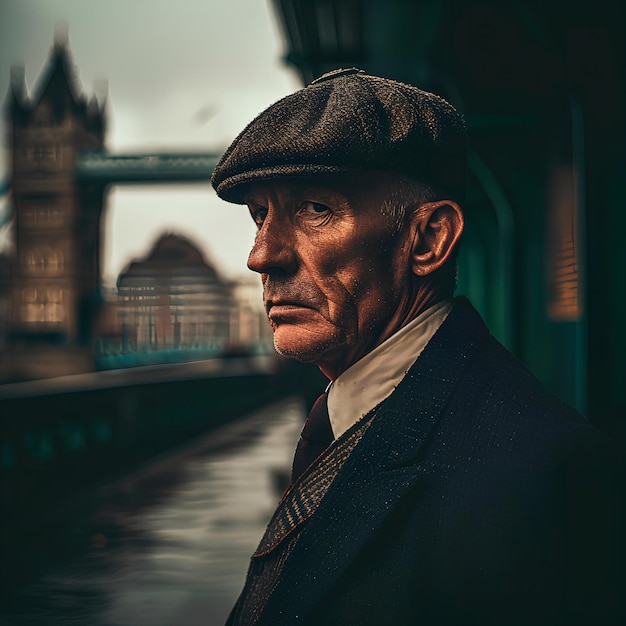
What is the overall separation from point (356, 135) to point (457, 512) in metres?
0.53

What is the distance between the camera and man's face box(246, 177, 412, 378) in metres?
1.50

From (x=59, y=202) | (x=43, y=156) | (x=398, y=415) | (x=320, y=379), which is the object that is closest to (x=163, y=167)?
(x=59, y=202)

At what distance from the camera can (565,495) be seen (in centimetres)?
130

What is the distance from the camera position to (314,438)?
5.57 feet

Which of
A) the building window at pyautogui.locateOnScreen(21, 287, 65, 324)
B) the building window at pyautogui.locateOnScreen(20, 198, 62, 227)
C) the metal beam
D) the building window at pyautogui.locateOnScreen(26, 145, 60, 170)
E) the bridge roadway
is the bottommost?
the building window at pyautogui.locateOnScreen(21, 287, 65, 324)

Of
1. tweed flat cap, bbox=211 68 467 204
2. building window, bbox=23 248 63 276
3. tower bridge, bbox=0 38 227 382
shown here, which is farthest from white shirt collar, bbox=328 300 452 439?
building window, bbox=23 248 63 276

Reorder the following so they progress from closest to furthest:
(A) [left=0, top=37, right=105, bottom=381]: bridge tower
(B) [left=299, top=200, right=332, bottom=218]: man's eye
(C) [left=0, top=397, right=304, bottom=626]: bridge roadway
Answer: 1. (B) [left=299, top=200, right=332, bottom=218]: man's eye
2. (C) [left=0, top=397, right=304, bottom=626]: bridge roadway
3. (A) [left=0, top=37, right=105, bottom=381]: bridge tower

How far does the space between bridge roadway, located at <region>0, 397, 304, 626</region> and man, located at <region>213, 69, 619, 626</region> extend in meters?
4.16

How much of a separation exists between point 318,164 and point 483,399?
0.40 meters

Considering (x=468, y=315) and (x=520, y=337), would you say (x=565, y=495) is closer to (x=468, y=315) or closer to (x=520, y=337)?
(x=468, y=315)

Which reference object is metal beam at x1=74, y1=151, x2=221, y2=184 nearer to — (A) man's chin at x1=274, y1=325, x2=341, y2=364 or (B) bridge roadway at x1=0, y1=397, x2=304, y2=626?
(B) bridge roadway at x1=0, y1=397, x2=304, y2=626

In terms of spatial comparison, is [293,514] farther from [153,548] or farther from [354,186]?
[153,548]

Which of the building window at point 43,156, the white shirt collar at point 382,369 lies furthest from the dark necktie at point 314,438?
the building window at point 43,156

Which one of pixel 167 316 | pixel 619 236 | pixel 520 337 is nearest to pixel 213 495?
pixel 520 337
